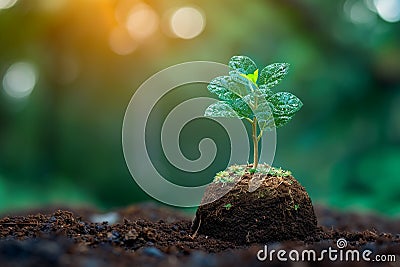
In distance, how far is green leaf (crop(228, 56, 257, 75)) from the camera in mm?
2299

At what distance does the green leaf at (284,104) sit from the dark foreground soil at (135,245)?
1.70 ft

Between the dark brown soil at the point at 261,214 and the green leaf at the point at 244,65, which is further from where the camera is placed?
the green leaf at the point at 244,65

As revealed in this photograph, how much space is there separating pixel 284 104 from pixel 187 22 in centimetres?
333

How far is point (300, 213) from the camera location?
215 cm

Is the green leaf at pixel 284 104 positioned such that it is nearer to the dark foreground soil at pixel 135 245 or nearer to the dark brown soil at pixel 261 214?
the dark brown soil at pixel 261 214

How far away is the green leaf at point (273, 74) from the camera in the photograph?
7.41 ft

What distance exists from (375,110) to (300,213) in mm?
3485

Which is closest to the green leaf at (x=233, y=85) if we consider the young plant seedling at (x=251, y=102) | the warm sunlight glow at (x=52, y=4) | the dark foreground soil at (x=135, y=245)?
the young plant seedling at (x=251, y=102)

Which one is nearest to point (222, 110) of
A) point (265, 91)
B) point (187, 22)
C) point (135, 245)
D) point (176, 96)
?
point (265, 91)

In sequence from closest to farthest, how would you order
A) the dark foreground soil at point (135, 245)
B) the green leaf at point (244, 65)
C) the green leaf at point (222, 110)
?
the dark foreground soil at point (135, 245), the green leaf at point (222, 110), the green leaf at point (244, 65)

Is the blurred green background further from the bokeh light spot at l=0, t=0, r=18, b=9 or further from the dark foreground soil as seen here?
the dark foreground soil

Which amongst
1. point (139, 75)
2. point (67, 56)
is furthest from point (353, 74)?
point (67, 56)

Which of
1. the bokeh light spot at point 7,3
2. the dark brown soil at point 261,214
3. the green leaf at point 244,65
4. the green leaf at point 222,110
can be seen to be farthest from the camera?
the bokeh light spot at point 7,3

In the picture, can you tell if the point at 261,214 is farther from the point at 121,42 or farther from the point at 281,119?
the point at 121,42
